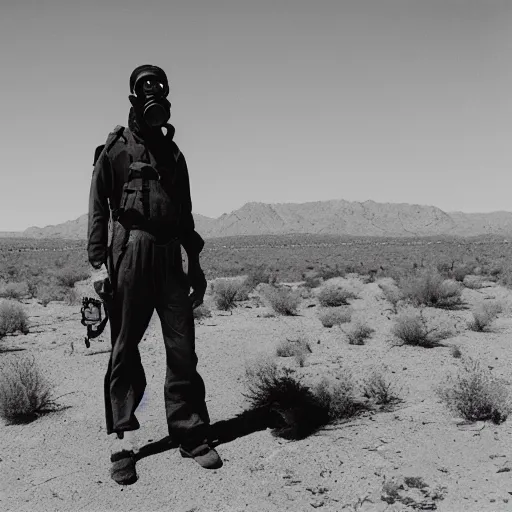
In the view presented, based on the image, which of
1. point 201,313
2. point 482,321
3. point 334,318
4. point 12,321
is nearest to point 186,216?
point 334,318

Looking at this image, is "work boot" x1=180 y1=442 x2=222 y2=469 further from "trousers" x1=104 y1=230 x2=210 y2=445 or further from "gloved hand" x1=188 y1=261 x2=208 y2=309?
"gloved hand" x1=188 y1=261 x2=208 y2=309

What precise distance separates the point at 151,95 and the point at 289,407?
9.64ft

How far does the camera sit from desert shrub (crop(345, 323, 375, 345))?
8.09 m

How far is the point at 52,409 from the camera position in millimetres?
5266

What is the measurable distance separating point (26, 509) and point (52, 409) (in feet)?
6.11

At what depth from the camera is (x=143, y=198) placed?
368 centimetres

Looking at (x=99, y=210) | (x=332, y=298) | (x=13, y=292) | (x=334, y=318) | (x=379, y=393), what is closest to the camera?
(x=99, y=210)

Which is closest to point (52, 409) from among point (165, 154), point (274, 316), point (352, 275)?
point (165, 154)

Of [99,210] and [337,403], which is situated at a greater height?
[99,210]

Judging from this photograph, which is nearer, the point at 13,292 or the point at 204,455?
the point at 204,455

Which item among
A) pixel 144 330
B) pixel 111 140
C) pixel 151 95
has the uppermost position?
pixel 151 95

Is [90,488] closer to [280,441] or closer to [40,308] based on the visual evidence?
[280,441]

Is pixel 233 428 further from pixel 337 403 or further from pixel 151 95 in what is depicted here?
pixel 151 95

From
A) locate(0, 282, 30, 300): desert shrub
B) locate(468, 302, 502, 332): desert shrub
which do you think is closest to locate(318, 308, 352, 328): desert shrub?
locate(468, 302, 502, 332): desert shrub
